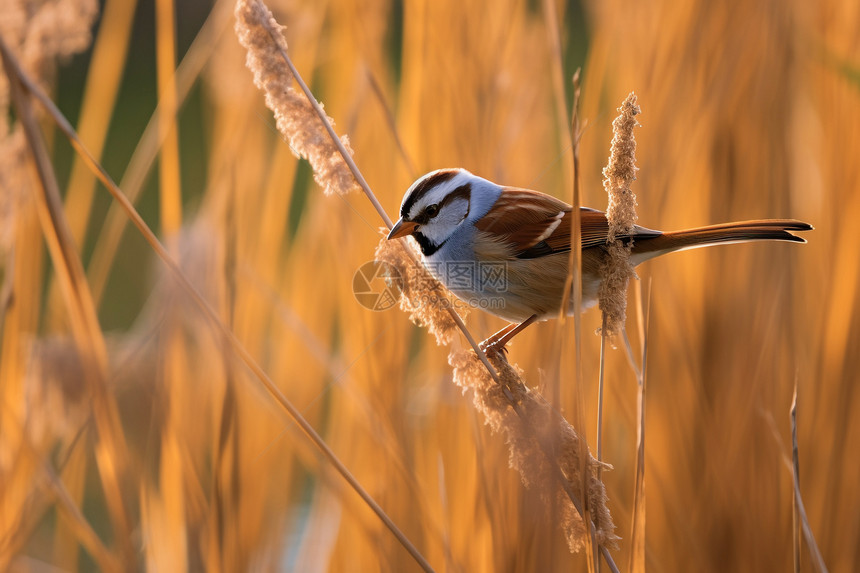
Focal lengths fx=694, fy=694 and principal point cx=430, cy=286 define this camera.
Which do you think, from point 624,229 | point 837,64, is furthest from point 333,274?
point 837,64

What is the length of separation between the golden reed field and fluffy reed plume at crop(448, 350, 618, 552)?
2.1 inches

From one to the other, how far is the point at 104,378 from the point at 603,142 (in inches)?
53.6

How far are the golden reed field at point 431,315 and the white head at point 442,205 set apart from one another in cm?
7

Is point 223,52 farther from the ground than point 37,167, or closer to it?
farther from the ground

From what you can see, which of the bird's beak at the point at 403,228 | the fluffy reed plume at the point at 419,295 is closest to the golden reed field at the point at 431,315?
the fluffy reed plume at the point at 419,295

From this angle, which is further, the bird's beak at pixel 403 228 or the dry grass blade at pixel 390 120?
the bird's beak at pixel 403 228

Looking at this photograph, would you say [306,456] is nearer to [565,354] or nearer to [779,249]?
[565,354]

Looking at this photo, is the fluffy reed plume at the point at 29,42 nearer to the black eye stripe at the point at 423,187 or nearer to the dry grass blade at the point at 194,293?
the dry grass blade at the point at 194,293

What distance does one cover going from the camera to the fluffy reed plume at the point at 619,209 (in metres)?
0.90

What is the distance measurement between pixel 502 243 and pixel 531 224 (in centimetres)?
9

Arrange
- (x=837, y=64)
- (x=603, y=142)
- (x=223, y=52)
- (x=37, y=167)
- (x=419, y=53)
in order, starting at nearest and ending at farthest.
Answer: (x=37, y=167)
(x=837, y=64)
(x=419, y=53)
(x=223, y=52)
(x=603, y=142)

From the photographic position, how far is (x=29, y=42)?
4.00ft

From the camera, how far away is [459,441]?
1.70 m

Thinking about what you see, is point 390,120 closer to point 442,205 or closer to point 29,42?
point 442,205
